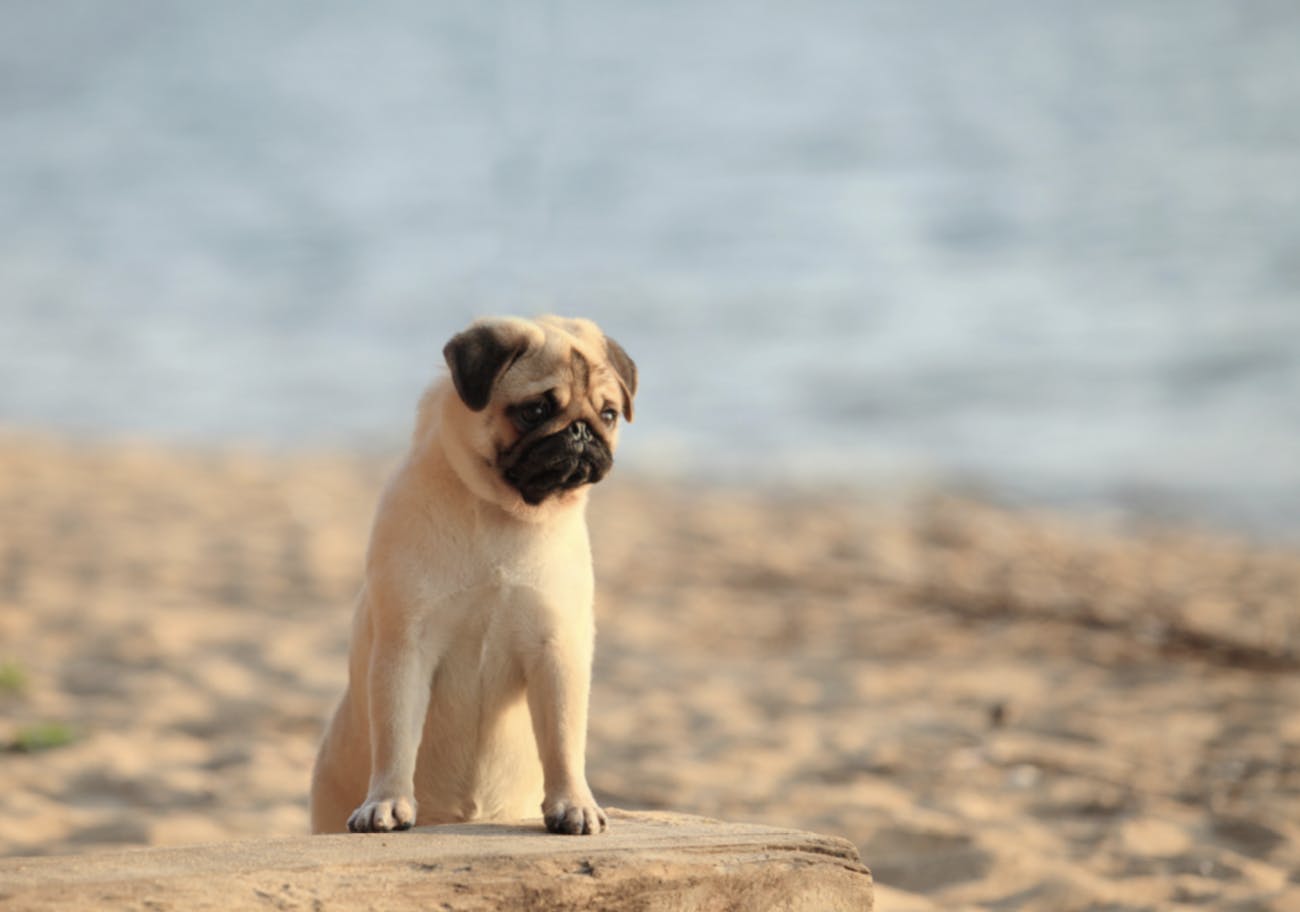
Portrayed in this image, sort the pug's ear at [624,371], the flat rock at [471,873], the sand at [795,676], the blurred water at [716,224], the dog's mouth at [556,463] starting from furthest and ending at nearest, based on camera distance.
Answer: the blurred water at [716,224] → the sand at [795,676] → the pug's ear at [624,371] → the dog's mouth at [556,463] → the flat rock at [471,873]

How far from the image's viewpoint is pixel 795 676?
307 inches

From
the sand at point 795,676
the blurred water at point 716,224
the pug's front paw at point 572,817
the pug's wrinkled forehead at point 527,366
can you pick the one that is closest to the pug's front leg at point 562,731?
the pug's front paw at point 572,817

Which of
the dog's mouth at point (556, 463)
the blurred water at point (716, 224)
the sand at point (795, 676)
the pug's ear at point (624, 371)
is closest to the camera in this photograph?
the dog's mouth at point (556, 463)

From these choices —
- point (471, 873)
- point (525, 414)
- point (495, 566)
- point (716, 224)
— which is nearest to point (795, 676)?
point (495, 566)

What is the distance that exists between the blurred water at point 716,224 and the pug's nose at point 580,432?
1007cm

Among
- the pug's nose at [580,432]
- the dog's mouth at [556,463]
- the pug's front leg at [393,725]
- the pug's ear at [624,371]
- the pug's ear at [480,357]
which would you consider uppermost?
the pug's ear at [624,371]

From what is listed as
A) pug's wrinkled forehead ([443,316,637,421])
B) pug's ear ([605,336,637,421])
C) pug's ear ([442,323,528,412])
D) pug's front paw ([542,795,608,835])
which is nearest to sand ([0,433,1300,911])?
pug's front paw ([542,795,608,835])

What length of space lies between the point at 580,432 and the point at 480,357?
286mm

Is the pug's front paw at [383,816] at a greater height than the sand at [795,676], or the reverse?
the sand at [795,676]

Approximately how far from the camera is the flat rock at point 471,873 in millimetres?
2914

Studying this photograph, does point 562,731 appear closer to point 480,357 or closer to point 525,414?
point 525,414

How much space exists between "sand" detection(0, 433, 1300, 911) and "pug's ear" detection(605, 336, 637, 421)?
1824 millimetres

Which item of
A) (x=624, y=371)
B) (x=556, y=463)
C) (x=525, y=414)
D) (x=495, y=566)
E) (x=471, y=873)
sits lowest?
(x=471, y=873)

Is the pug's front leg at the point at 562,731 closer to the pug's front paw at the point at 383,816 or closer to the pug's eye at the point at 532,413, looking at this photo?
the pug's front paw at the point at 383,816
